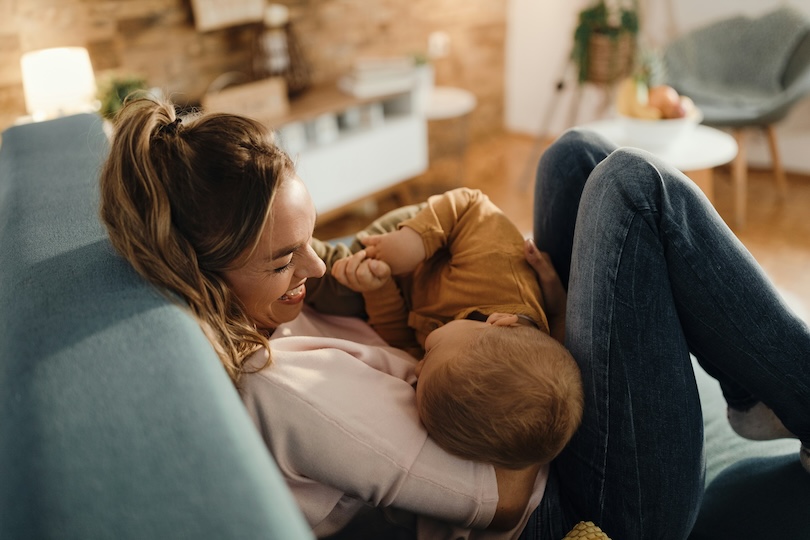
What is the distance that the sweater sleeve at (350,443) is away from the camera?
0.74 metres

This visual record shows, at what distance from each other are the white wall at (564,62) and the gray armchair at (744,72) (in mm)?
172

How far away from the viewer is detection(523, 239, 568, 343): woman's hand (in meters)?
1.08

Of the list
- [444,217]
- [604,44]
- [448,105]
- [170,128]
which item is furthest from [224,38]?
[170,128]

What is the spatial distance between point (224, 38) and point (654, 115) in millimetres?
1913

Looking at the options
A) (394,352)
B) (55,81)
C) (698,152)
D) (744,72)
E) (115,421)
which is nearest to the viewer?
(115,421)

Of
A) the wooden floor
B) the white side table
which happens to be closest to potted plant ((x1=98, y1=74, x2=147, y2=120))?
the wooden floor

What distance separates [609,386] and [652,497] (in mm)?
175

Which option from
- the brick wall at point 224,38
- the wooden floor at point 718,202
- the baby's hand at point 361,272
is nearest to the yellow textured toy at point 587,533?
the baby's hand at point 361,272

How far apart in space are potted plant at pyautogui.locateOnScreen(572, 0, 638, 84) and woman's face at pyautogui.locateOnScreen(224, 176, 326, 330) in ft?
9.05

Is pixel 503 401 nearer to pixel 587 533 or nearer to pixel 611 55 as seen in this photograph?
pixel 587 533

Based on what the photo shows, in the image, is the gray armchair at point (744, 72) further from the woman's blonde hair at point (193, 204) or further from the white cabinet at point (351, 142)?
the woman's blonde hair at point (193, 204)

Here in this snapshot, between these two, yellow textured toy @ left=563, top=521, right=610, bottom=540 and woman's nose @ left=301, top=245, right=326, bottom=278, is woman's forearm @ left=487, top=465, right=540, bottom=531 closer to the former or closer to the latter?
yellow textured toy @ left=563, top=521, right=610, bottom=540

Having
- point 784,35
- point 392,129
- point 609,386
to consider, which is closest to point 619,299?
point 609,386

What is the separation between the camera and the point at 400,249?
108cm
